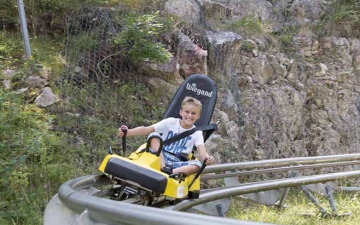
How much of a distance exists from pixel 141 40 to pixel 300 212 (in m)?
2.89

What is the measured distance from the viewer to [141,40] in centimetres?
596

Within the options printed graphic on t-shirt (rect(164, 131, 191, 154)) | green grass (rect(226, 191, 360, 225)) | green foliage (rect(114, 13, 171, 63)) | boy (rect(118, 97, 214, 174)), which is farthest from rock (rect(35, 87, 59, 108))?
green grass (rect(226, 191, 360, 225))

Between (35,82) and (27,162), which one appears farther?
(35,82)

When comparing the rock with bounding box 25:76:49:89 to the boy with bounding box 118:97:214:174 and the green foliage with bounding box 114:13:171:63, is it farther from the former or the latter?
the boy with bounding box 118:97:214:174

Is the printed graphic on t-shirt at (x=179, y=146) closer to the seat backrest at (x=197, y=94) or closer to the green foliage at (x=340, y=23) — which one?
the seat backrest at (x=197, y=94)

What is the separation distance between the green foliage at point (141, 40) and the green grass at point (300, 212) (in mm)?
2100

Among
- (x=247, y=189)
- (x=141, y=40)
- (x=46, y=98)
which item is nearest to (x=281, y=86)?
(x=141, y=40)

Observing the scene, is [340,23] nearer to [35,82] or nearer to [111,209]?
[35,82]

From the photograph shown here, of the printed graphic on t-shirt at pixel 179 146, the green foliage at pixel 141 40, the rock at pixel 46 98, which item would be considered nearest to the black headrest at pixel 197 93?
the printed graphic on t-shirt at pixel 179 146

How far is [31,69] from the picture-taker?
17.7 feet

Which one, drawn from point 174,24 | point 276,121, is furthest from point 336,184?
point 174,24

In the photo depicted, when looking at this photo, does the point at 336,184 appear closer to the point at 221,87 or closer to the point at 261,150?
the point at 261,150

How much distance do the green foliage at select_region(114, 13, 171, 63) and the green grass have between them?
6.89 ft

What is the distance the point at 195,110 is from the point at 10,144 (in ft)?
5.47
